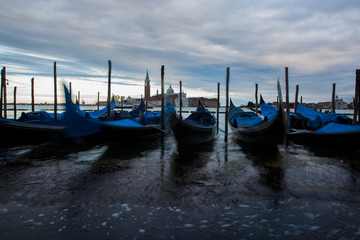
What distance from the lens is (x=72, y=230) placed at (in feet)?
7.21

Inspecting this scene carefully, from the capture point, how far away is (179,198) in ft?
9.74

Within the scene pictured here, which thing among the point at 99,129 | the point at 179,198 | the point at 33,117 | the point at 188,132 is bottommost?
the point at 179,198

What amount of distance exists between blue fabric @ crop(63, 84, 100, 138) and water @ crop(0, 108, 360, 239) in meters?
0.69

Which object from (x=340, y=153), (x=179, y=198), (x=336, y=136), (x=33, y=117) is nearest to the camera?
(x=179, y=198)

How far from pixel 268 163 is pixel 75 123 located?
448 cm

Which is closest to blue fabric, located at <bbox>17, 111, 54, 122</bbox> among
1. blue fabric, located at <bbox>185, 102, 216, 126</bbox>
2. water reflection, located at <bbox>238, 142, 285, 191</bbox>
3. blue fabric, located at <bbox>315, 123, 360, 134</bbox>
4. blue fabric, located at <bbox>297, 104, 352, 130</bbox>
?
blue fabric, located at <bbox>185, 102, 216, 126</bbox>

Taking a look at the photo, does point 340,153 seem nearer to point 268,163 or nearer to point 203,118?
point 268,163

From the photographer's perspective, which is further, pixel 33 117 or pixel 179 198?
pixel 33 117

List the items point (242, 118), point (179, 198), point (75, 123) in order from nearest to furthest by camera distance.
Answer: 1. point (179, 198)
2. point (75, 123)
3. point (242, 118)

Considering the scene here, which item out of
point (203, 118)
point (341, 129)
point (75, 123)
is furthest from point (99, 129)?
point (341, 129)

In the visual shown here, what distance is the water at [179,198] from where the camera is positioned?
2221mm

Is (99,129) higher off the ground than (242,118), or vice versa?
(242,118)

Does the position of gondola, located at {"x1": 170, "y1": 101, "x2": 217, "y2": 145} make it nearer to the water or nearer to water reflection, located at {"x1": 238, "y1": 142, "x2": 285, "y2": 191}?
water reflection, located at {"x1": 238, "y1": 142, "x2": 285, "y2": 191}

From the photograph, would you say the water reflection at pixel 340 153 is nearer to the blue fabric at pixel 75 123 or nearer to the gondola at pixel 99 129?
the gondola at pixel 99 129
